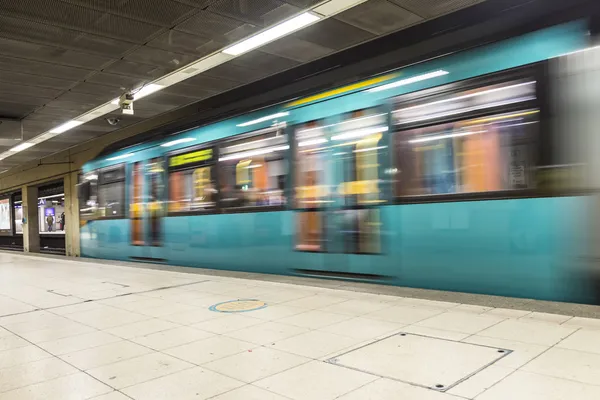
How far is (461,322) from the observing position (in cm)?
417

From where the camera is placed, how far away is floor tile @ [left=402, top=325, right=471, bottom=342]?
3.77 m

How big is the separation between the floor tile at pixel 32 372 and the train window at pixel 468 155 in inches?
148

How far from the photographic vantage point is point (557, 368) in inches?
117

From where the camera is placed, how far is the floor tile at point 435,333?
12.4 feet

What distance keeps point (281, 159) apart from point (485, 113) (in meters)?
3.11

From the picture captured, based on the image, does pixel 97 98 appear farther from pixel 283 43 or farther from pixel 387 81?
pixel 387 81

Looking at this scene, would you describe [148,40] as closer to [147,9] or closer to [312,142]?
[147,9]

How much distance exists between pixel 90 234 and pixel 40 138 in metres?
3.10

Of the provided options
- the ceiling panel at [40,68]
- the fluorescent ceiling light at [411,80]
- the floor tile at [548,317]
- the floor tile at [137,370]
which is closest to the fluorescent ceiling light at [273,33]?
the fluorescent ceiling light at [411,80]

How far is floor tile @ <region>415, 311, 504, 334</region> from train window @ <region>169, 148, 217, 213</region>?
4.76 meters

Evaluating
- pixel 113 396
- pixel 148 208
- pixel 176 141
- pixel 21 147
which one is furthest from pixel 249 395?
pixel 21 147

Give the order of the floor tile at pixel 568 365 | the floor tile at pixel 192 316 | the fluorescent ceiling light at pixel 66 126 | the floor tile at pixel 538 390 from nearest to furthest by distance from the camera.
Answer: the floor tile at pixel 538 390
the floor tile at pixel 568 365
the floor tile at pixel 192 316
the fluorescent ceiling light at pixel 66 126

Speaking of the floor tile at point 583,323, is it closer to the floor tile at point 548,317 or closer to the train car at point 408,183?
the floor tile at point 548,317

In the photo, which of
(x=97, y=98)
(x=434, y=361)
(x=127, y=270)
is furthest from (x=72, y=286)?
(x=434, y=361)
